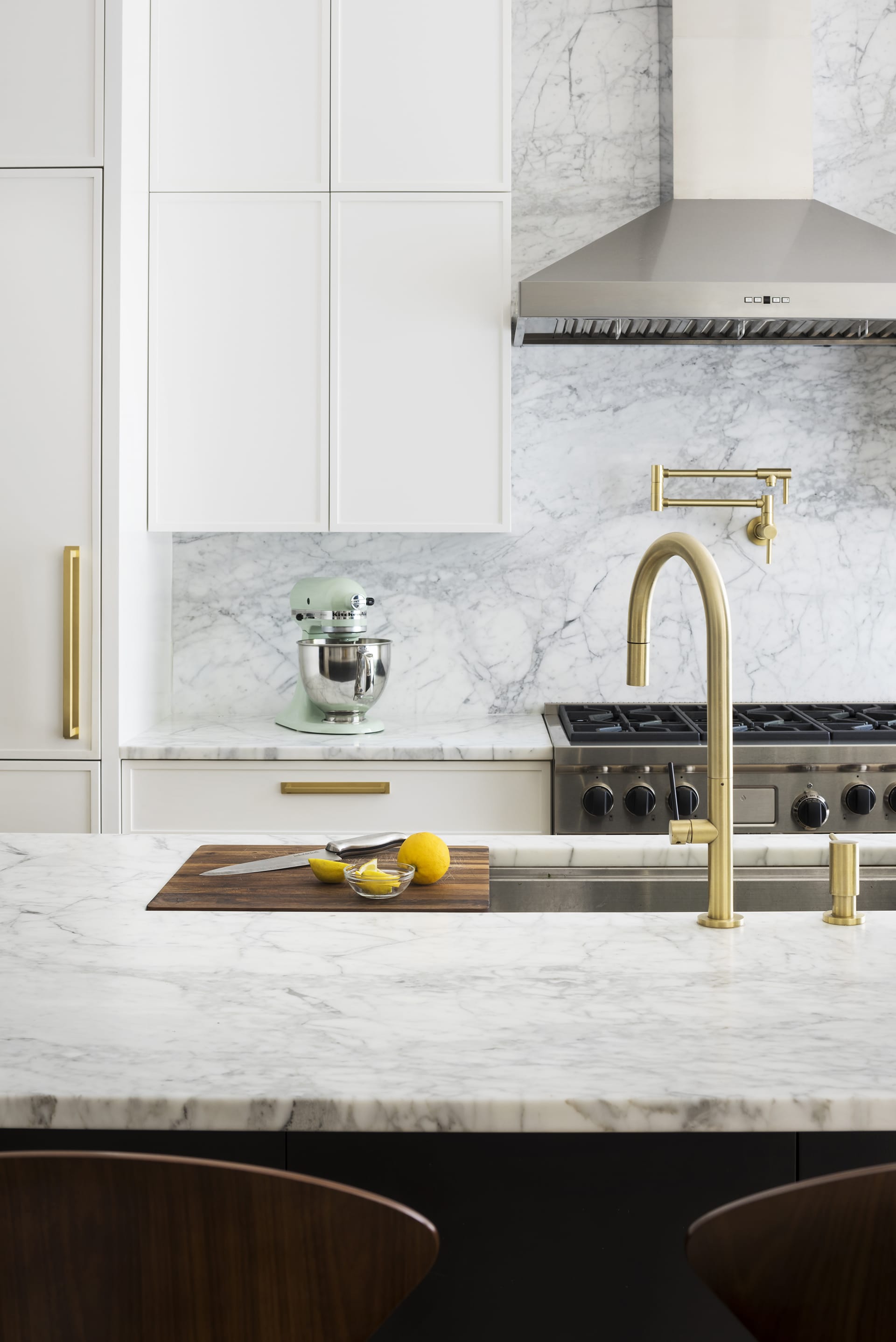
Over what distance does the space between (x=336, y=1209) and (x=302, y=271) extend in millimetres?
2628

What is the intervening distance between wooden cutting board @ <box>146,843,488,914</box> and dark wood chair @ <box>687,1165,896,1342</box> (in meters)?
0.62

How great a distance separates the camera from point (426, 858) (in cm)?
137

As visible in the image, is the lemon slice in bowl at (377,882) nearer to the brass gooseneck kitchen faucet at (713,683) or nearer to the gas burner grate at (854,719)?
the brass gooseneck kitchen faucet at (713,683)

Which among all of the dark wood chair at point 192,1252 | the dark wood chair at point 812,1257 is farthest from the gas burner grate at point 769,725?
the dark wood chair at point 192,1252

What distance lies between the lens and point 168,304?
2.88 metres

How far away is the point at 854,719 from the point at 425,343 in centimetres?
148

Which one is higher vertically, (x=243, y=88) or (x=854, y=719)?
(x=243, y=88)

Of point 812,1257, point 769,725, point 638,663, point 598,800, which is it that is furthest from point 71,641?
point 812,1257

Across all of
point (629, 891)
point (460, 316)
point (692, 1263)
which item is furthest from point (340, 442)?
point (692, 1263)

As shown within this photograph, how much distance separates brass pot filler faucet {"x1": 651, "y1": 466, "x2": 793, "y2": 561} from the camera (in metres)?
3.12

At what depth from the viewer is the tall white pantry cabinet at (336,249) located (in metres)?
2.85

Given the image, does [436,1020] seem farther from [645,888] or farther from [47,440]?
[47,440]

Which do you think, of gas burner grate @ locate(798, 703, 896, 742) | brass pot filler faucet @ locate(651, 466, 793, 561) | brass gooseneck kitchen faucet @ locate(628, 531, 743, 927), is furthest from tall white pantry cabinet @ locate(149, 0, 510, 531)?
brass gooseneck kitchen faucet @ locate(628, 531, 743, 927)

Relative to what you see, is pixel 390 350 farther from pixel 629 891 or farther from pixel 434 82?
pixel 629 891
